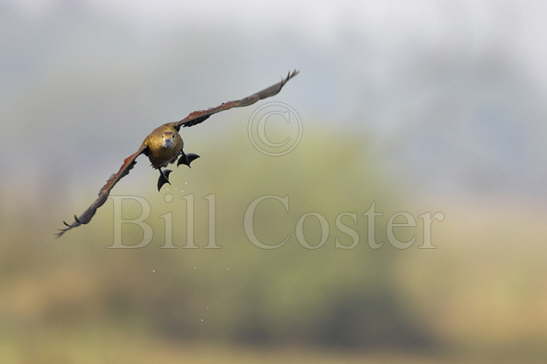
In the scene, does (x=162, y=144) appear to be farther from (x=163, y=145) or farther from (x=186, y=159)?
(x=186, y=159)

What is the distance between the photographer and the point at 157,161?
19453 millimetres

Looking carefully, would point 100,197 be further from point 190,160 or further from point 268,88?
point 268,88

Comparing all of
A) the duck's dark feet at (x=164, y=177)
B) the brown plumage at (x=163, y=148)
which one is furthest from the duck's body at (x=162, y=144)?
the duck's dark feet at (x=164, y=177)

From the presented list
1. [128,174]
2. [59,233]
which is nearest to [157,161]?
[128,174]

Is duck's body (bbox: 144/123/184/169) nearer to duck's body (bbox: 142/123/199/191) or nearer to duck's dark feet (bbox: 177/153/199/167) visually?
duck's body (bbox: 142/123/199/191)

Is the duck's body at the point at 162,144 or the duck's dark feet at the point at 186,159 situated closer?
the duck's body at the point at 162,144

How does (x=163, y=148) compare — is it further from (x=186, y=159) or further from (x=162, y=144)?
(x=186, y=159)

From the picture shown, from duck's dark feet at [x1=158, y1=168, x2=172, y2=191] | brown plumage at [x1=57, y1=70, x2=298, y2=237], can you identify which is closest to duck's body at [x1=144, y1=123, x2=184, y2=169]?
brown plumage at [x1=57, y1=70, x2=298, y2=237]

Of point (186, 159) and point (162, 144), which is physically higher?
point (162, 144)

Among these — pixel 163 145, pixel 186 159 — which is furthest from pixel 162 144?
pixel 186 159

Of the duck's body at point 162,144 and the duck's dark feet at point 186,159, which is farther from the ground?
the duck's body at point 162,144

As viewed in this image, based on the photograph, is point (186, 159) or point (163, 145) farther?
point (186, 159)

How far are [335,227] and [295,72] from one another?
1723 centimetres

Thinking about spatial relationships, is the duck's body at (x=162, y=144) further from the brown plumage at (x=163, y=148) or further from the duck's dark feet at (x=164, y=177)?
the duck's dark feet at (x=164, y=177)
